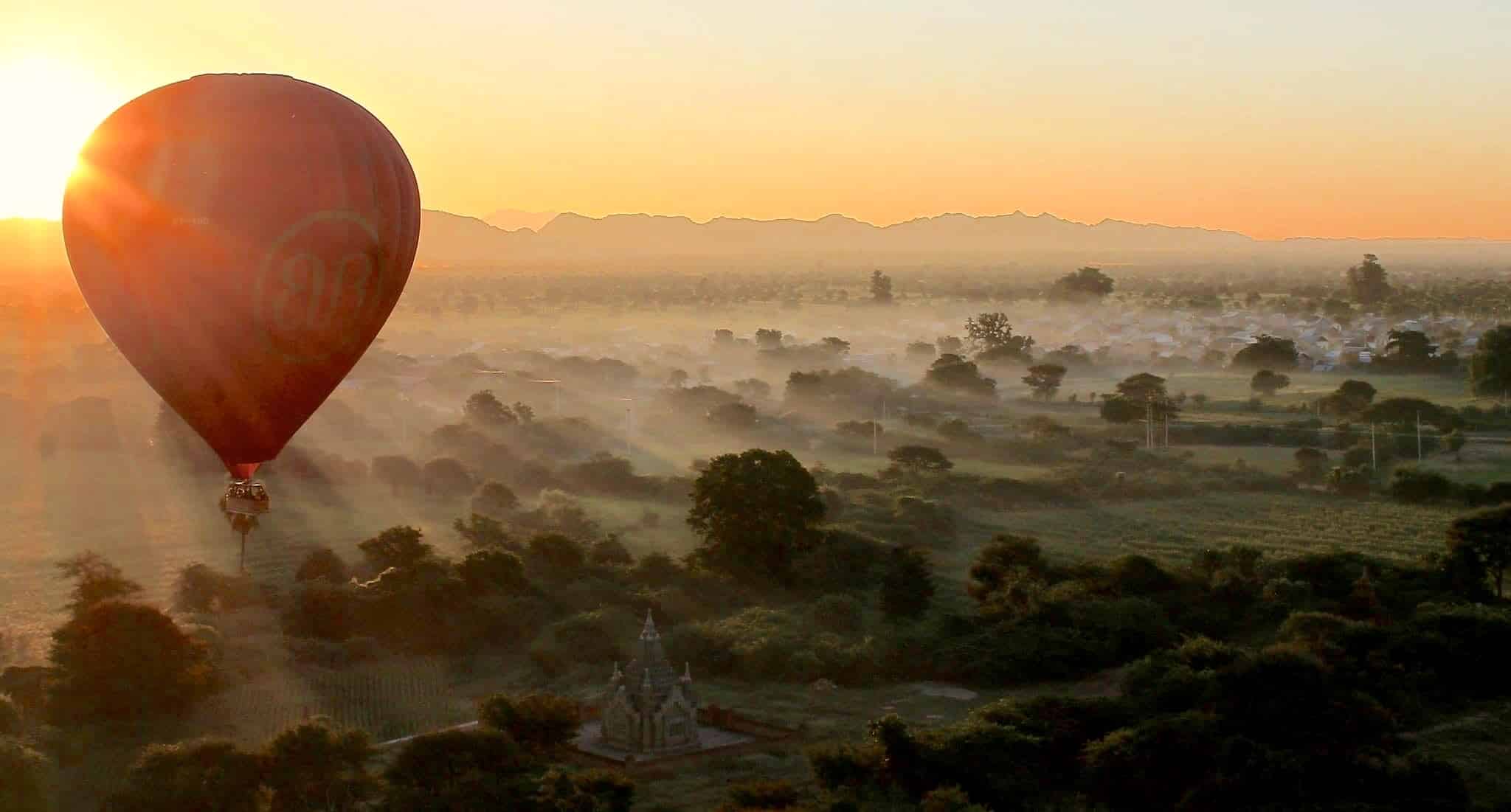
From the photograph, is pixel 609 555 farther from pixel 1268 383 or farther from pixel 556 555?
pixel 1268 383

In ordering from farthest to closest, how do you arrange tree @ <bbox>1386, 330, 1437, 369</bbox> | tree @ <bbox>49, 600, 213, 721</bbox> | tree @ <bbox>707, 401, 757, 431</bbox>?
tree @ <bbox>1386, 330, 1437, 369</bbox>, tree @ <bbox>707, 401, 757, 431</bbox>, tree @ <bbox>49, 600, 213, 721</bbox>

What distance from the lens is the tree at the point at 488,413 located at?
59.7 meters

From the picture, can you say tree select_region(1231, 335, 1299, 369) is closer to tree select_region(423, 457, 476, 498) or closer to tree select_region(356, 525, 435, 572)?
tree select_region(423, 457, 476, 498)

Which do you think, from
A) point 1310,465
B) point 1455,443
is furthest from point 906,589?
point 1455,443

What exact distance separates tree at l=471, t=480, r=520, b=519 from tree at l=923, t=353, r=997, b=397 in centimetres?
3118

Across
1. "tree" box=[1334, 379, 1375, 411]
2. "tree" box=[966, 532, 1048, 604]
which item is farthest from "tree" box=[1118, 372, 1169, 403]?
"tree" box=[966, 532, 1048, 604]

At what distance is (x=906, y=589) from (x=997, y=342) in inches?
2613

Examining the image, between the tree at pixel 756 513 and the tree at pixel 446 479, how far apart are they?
12939 millimetres

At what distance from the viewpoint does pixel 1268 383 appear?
225 ft

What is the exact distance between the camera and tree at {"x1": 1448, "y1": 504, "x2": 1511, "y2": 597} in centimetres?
2962

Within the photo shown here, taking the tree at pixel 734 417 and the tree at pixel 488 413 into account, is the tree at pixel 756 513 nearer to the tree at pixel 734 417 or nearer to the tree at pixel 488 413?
the tree at pixel 734 417

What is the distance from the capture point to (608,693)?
2322 centimetres

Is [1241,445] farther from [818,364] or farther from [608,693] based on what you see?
[818,364]

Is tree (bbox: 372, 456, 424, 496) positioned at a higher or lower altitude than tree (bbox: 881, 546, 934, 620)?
higher
